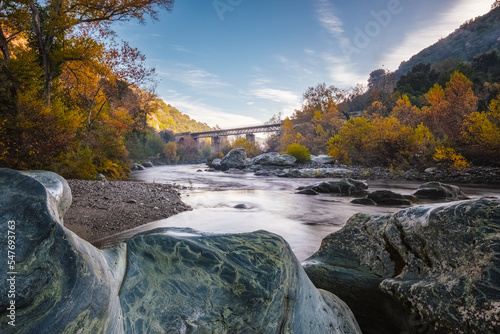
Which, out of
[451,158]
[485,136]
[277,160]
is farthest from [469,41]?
[451,158]

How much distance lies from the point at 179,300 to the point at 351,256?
237 cm

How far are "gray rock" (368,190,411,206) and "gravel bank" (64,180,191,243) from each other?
7.12 m

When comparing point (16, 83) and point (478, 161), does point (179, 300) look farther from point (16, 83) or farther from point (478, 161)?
point (478, 161)

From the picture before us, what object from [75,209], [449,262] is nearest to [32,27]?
[75,209]

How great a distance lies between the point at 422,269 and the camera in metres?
2.44

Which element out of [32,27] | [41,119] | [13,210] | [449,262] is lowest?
[449,262]

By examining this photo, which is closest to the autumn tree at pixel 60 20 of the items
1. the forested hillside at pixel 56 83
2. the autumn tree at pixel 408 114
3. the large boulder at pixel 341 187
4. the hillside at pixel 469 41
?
the forested hillside at pixel 56 83

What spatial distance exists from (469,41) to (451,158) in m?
65.7

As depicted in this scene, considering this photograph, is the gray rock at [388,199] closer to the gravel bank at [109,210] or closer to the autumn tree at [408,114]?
the gravel bank at [109,210]

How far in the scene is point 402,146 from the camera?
2184cm

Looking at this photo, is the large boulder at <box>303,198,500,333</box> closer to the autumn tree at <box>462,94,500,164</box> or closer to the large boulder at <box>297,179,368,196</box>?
the large boulder at <box>297,179,368,196</box>

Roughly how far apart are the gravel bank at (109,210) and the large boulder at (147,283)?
4.74 m

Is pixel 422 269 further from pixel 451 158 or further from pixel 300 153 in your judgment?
pixel 300 153

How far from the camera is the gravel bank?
5.84 metres
